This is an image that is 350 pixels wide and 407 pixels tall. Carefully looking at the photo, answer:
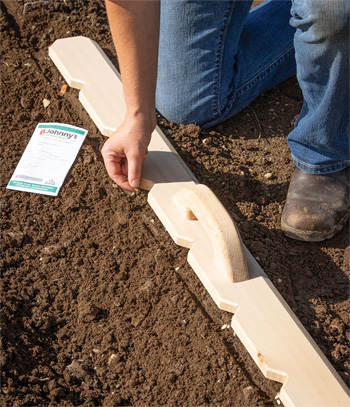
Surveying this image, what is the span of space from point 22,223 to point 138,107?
2.50 feet

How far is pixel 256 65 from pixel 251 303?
4.24 ft

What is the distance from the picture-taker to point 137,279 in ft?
6.64

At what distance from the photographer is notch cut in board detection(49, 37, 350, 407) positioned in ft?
5.47

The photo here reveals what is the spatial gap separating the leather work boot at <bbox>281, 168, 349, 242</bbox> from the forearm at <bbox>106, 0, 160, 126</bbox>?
72 centimetres

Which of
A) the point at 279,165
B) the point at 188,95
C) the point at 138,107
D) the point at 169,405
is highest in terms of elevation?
the point at 138,107

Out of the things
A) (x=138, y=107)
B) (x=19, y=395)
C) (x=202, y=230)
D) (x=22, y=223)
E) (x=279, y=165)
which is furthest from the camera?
(x=279, y=165)

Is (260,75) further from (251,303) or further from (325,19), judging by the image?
(251,303)

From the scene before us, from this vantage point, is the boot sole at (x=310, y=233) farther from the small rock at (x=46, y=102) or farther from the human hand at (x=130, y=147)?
the small rock at (x=46, y=102)

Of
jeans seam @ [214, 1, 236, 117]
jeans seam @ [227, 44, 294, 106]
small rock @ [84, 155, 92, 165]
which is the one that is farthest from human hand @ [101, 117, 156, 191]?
jeans seam @ [227, 44, 294, 106]

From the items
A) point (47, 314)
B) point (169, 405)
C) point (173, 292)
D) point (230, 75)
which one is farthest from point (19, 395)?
point (230, 75)

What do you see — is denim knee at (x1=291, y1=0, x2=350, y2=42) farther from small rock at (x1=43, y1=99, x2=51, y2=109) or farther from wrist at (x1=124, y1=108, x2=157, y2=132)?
small rock at (x1=43, y1=99, x2=51, y2=109)

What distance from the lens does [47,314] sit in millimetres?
1933

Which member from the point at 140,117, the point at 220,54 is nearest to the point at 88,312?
the point at 140,117

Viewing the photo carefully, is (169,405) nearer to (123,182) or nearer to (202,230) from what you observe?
(202,230)
